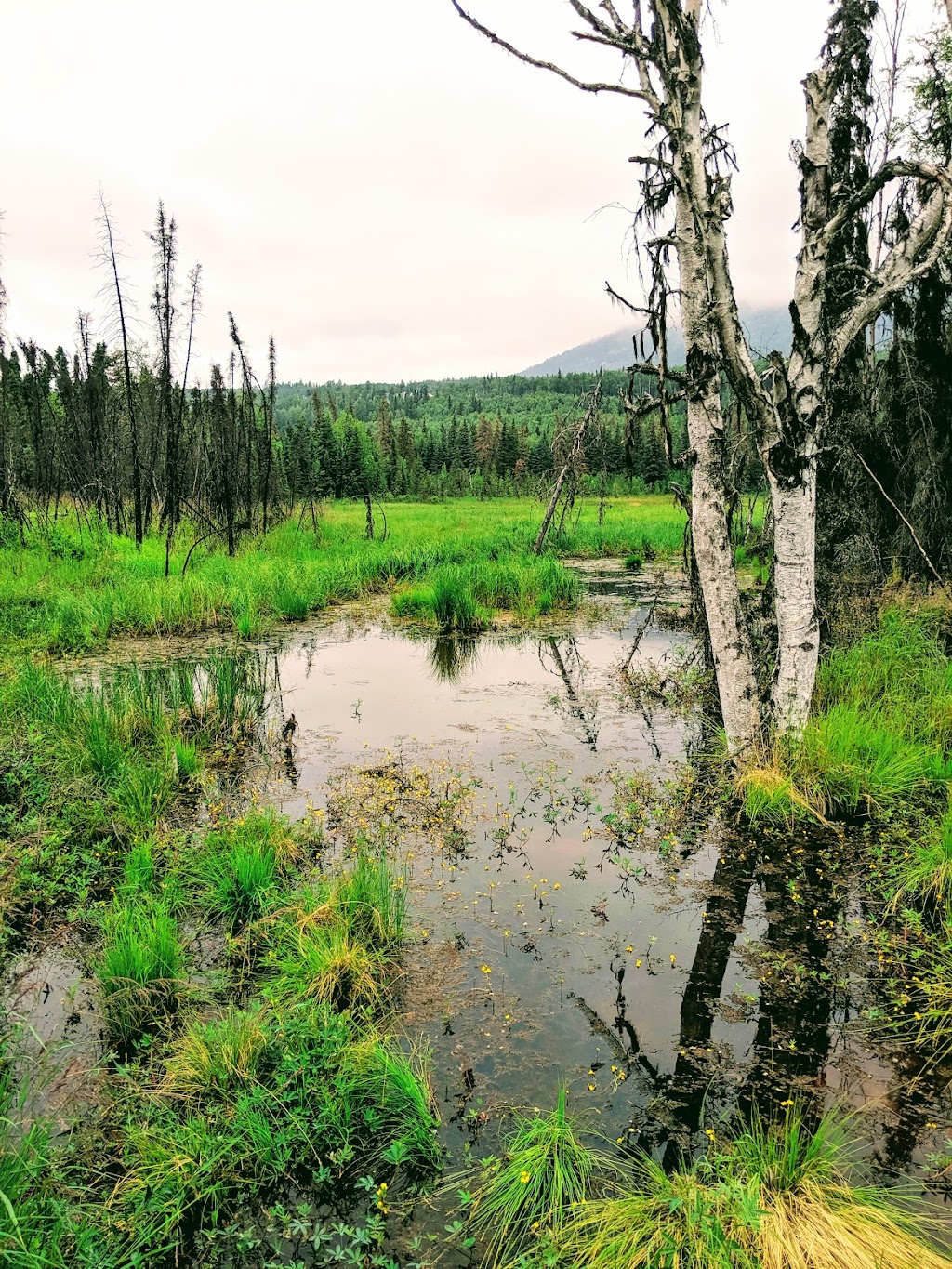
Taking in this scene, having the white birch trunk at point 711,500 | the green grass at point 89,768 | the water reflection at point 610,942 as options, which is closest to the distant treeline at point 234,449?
the white birch trunk at point 711,500

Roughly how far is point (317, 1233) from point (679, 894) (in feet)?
10.0

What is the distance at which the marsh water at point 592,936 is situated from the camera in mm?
3180

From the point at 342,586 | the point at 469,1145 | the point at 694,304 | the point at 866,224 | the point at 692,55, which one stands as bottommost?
the point at 469,1145

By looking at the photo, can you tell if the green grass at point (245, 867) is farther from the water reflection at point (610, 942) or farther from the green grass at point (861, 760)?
the green grass at point (861, 760)

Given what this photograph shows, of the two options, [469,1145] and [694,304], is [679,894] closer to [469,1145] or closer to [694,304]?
[469,1145]

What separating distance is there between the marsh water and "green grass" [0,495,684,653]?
4.16 metres

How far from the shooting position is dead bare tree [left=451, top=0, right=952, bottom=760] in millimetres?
5266

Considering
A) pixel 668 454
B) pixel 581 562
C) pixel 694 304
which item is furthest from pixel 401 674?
pixel 581 562

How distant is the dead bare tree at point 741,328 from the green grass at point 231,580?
25.5 feet

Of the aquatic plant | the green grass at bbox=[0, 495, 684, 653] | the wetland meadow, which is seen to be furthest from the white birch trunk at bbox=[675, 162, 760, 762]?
the green grass at bbox=[0, 495, 684, 653]

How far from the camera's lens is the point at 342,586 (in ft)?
52.0

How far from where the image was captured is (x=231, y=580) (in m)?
14.1

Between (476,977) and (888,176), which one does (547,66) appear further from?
(476,977)

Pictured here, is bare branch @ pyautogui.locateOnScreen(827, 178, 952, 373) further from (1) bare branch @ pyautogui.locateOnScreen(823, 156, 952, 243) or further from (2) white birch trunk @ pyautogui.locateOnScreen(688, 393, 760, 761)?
(2) white birch trunk @ pyautogui.locateOnScreen(688, 393, 760, 761)
